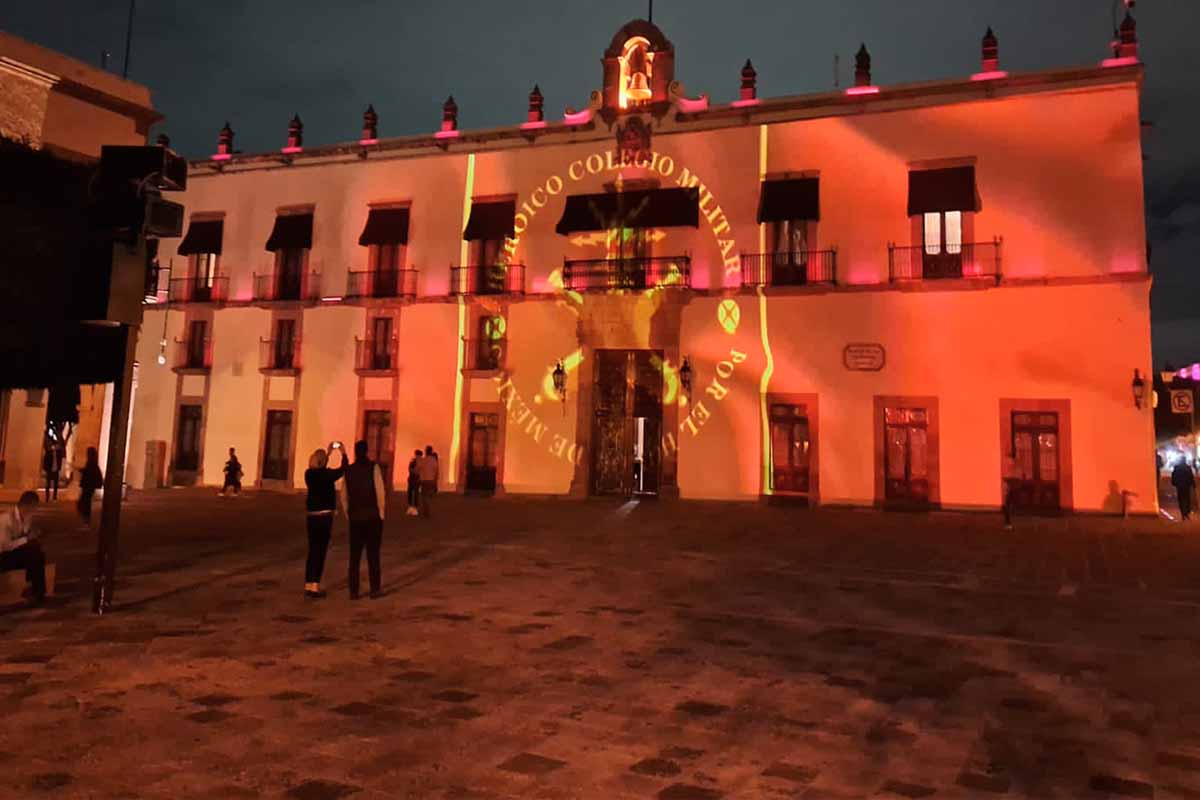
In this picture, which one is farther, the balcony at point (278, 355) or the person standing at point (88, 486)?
the balcony at point (278, 355)

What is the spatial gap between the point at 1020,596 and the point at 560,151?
59.4 feet

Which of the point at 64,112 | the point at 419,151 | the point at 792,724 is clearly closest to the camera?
the point at 792,724

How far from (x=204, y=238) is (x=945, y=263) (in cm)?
2306

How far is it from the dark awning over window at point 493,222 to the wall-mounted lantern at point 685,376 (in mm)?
6621

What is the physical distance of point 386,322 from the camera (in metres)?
24.6

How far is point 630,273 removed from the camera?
2186 cm

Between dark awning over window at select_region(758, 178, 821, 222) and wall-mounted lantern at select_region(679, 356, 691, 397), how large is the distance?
422 centimetres

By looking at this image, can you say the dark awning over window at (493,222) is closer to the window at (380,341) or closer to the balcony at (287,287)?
the window at (380,341)

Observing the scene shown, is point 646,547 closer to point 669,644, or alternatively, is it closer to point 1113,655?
point 669,644

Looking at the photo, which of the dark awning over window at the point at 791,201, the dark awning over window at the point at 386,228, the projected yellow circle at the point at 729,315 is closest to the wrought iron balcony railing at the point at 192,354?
the dark awning over window at the point at 386,228

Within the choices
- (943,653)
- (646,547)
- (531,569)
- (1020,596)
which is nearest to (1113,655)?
(943,653)

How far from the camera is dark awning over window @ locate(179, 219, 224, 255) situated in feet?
87.0

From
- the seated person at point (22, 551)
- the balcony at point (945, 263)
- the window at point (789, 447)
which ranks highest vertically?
the balcony at point (945, 263)

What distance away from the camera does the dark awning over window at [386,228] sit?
24.4m
